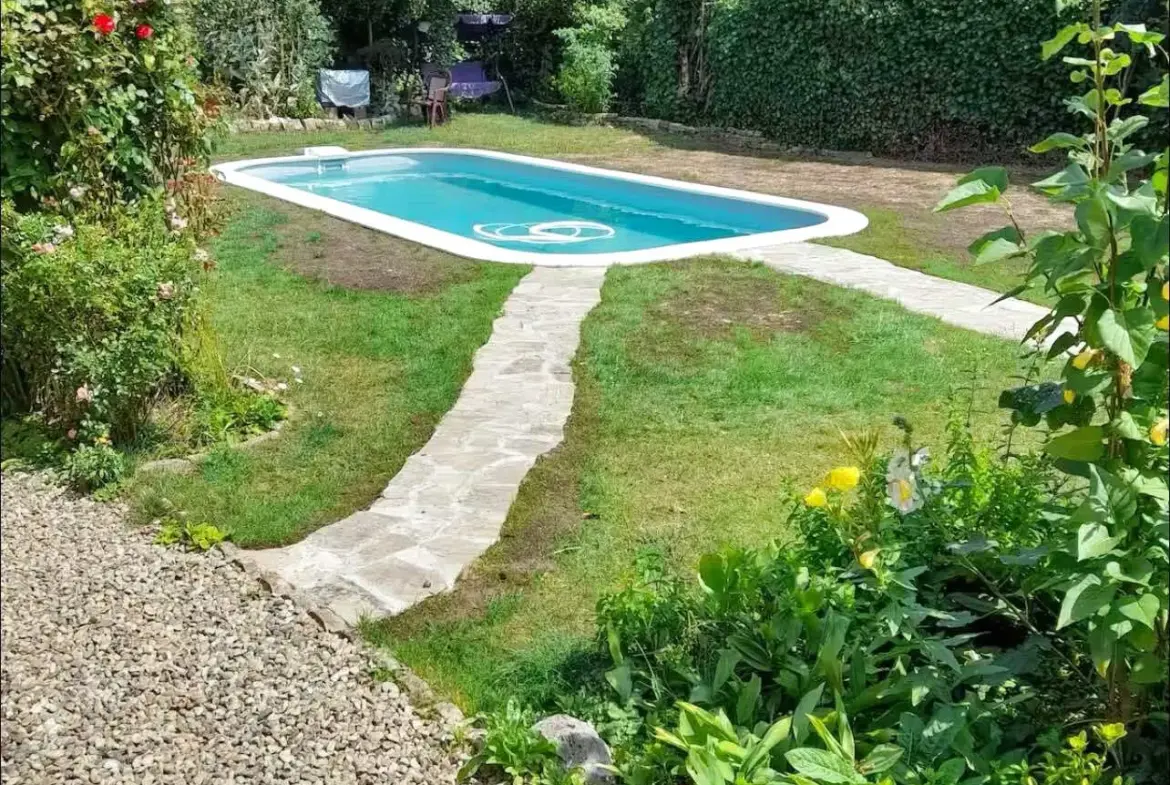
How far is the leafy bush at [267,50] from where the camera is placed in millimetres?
17922

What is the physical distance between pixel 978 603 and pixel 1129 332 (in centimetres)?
95

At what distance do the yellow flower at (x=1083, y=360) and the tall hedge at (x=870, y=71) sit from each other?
41.7ft

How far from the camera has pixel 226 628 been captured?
128 inches

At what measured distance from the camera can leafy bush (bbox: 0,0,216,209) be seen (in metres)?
4.36

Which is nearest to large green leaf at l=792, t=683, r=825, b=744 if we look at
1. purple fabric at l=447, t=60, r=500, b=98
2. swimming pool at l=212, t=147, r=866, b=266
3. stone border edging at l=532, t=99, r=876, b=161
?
swimming pool at l=212, t=147, r=866, b=266

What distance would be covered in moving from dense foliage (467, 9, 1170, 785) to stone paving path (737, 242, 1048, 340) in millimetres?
3611

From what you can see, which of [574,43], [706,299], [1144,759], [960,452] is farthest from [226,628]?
[574,43]

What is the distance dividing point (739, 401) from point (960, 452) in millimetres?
2373

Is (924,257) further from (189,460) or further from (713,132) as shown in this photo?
(713,132)

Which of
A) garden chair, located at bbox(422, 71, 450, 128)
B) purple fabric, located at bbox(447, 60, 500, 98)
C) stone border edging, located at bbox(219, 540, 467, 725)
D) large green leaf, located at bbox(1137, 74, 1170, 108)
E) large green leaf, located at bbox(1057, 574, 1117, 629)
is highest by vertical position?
purple fabric, located at bbox(447, 60, 500, 98)

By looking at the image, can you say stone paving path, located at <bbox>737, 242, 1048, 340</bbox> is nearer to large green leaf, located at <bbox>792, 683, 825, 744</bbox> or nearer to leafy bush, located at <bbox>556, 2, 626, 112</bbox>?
large green leaf, located at <bbox>792, 683, 825, 744</bbox>

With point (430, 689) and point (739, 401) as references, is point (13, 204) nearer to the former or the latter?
point (430, 689)

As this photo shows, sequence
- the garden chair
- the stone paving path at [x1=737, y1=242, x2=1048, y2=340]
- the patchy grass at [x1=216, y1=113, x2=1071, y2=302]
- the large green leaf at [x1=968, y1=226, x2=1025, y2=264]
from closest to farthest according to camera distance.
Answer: the large green leaf at [x1=968, y1=226, x2=1025, y2=264], the stone paving path at [x1=737, y1=242, x2=1048, y2=340], the patchy grass at [x1=216, y1=113, x2=1071, y2=302], the garden chair

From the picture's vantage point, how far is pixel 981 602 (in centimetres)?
284
